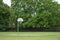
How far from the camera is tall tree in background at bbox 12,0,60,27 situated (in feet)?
143

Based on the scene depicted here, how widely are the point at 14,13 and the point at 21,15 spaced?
6.15ft

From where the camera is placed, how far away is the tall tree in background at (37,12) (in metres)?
43.6

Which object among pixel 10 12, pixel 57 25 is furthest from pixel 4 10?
pixel 57 25

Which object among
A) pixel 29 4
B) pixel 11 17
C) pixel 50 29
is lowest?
pixel 50 29

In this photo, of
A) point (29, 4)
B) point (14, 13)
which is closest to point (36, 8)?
point (29, 4)

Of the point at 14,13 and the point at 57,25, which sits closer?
the point at 14,13

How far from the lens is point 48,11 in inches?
1726

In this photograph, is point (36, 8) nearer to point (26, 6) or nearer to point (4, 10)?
point (26, 6)

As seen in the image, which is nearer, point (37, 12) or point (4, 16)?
point (37, 12)

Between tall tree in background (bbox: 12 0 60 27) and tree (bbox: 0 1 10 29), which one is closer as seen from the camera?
tall tree in background (bbox: 12 0 60 27)

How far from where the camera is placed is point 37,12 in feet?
145

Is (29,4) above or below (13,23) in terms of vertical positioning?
above

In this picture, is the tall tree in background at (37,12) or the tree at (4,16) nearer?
the tall tree in background at (37,12)

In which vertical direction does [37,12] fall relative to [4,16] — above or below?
above
